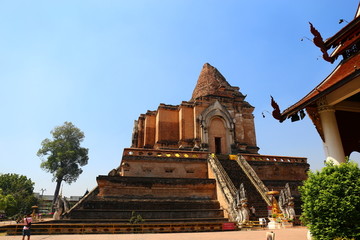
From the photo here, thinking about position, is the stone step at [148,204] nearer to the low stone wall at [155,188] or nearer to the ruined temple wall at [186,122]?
the low stone wall at [155,188]

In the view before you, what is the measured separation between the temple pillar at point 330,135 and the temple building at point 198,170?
23.0ft

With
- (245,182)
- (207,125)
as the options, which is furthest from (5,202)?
(245,182)

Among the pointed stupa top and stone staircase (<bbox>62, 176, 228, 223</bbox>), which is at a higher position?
the pointed stupa top

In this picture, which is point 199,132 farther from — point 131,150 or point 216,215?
point 216,215

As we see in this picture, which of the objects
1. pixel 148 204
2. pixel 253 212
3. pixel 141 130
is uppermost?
pixel 141 130

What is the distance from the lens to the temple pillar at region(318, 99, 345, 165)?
7.21 metres

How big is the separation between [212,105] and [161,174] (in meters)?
10.1

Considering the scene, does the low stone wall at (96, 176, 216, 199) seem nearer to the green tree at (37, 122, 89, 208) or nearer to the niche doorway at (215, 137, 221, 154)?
the niche doorway at (215, 137, 221, 154)

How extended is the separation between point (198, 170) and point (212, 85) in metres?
12.5

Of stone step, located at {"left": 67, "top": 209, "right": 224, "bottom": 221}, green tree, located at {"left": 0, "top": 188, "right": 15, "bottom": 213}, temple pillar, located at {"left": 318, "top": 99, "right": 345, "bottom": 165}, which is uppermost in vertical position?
temple pillar, located at {"left": 318, "top": 99, "right": 345, "bottom": 165}

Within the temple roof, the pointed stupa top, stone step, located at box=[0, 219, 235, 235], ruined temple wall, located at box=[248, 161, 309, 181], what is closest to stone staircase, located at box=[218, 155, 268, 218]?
ruined temple wall, located at box=[248, 161, 309, 181]

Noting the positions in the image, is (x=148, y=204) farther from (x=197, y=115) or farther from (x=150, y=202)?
(x=197, y=115)

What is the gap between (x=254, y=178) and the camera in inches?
758

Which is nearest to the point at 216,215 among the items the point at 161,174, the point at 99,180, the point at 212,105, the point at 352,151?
the point at 161,174
